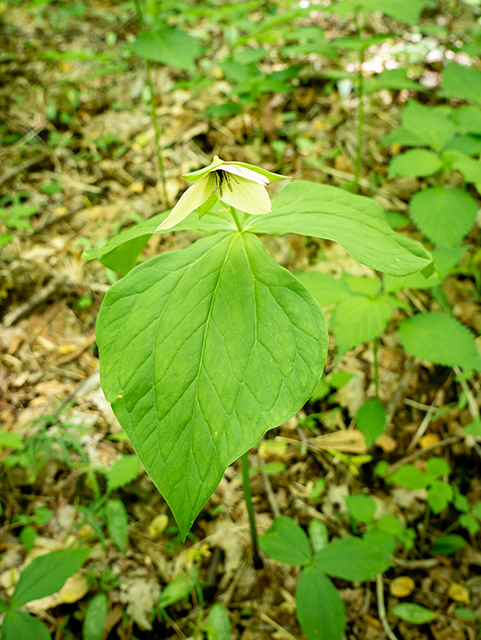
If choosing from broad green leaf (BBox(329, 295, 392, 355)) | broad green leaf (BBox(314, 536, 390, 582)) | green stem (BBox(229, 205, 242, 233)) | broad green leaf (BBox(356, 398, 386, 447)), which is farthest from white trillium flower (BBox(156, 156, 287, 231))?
broad green leaf (BBox(314, 536, 390, 582))

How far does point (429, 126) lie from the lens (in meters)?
2.08

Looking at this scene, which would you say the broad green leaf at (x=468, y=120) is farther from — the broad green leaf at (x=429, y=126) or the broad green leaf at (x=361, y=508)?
the broad green leaf at (x=361, y=508)

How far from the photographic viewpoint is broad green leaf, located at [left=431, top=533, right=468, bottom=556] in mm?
1662

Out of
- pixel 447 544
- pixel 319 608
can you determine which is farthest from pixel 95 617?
pixel 447 544

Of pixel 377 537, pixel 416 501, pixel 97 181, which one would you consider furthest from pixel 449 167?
pixel 97 181

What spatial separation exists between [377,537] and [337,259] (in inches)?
59.1

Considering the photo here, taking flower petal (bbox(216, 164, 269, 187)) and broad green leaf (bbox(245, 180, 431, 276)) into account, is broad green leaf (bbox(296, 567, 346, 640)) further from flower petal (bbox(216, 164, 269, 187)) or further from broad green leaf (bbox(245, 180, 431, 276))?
flower petal (bbox(216, 164, 269, 187))

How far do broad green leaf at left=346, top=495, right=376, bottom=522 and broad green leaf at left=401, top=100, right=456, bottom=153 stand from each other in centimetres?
168

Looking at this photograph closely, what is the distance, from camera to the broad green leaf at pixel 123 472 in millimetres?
1693

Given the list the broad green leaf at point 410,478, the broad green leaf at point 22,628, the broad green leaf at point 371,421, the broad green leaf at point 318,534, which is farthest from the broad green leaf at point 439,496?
the broad green leaf at point 22,628

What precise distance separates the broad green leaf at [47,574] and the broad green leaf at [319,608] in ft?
2.45

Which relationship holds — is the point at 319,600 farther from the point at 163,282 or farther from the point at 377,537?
the point at 163,282

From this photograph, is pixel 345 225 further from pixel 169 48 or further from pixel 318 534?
pixel 169 48

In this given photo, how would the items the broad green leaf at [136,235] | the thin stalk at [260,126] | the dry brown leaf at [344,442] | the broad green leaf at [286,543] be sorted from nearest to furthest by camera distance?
the broad green leaf at [136,235] → the broad green leaf at [286,543] → the dry brown leaf at [344,442] → the thin stalk at [260,126]
